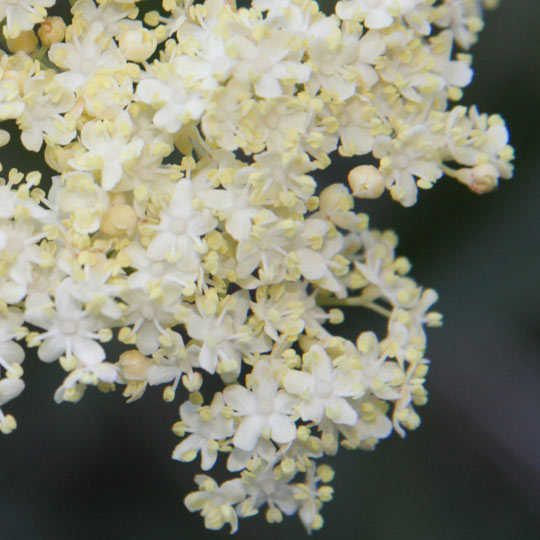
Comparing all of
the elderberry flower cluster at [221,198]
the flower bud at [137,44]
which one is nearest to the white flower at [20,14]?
the elderberry flower cluster at [221,198]

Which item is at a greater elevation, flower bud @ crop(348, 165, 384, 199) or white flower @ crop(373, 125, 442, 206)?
white flower @ crop(373, 125, 442, 206)

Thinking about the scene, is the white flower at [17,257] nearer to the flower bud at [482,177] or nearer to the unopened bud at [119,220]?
the unopened bud at [119,220]

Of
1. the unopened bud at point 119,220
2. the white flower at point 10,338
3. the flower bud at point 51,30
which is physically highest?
the flower bud at point 51,30

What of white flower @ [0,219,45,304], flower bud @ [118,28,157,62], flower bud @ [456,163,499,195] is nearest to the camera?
white flower @ [0,219,45,304]

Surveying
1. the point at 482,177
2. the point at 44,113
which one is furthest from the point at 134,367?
the point at 482,177

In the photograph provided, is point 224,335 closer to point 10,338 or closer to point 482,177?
point 10,338

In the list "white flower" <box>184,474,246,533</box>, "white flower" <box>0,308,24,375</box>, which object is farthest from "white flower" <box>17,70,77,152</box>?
"white flower" <box>184,474,246,533</box>

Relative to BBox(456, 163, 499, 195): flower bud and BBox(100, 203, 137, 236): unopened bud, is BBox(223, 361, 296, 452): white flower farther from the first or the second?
BBox(456, 163, 499, 195): flower bud

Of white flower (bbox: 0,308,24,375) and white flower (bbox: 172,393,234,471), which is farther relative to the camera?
white flower (bbox: 172,393,234,471)

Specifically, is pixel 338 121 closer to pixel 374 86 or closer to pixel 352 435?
pixel 374 86
